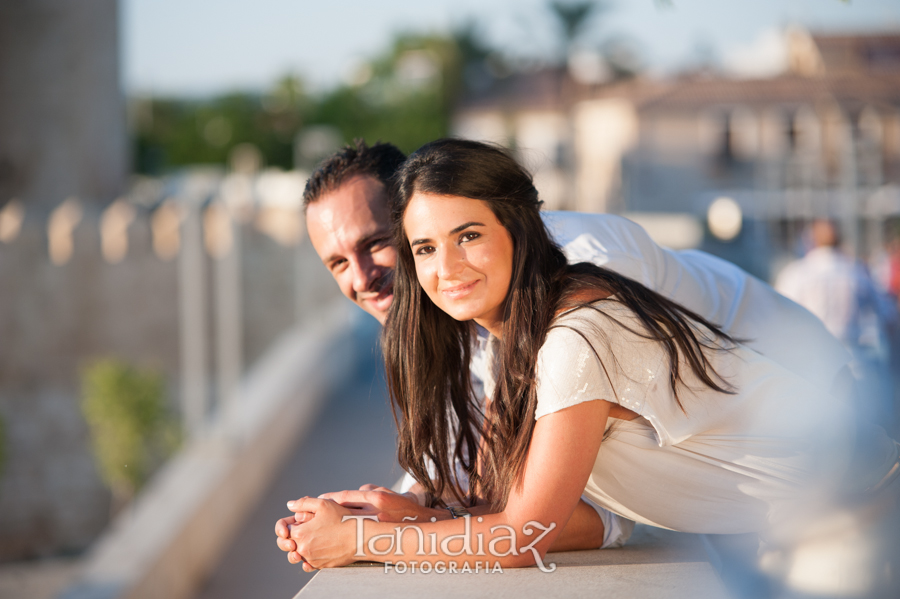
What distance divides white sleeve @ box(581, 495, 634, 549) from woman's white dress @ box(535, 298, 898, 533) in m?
0.09

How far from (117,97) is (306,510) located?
2862 cm

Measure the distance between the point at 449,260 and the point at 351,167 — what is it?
84 cm

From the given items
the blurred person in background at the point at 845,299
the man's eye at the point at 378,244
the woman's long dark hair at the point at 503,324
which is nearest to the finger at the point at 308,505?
the woman's long dark hair at the point at 503,324

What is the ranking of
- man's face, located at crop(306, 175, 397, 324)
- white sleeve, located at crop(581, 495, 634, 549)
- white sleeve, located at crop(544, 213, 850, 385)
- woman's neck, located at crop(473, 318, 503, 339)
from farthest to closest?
man's face, located at crop(306, 175, 397, 324), white sleeve, located at crop(544, 213, 850, 385), white sleeve, located at crop(581, 495, 634, 549), woman's neck, located at crop(473, 318, 503, 339)

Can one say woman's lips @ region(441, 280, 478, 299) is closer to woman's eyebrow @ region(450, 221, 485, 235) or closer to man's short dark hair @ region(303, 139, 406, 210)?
woman's eyebrow @ region(450, 221, 485, 235)

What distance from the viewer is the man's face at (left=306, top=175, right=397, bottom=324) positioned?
2.38 metres

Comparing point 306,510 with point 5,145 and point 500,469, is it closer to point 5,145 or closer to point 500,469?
point 500,469

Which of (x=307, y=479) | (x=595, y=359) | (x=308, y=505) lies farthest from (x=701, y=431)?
(x=307, y=479)

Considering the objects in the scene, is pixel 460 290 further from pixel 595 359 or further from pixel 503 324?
pixel 595 359

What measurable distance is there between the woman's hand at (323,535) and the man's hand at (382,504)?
56mm

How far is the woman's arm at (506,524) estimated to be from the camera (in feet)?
5.17

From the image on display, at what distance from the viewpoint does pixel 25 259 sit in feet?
74.6

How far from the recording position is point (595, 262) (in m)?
2.01

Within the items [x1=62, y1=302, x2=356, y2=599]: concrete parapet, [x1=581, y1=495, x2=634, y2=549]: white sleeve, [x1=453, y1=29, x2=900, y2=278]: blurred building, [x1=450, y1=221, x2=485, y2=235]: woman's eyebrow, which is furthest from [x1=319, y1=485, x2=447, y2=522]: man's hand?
[x1=453, y1=29, x2=900, y2=278]: blurred building
